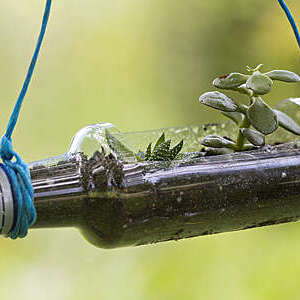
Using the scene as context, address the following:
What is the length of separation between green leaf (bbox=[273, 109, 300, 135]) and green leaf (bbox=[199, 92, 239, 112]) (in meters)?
0.08

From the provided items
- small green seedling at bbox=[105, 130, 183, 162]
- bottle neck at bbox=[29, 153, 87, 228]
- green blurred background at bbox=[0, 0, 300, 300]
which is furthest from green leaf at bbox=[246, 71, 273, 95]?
green blurred background at bbox=[0, 0, 300, 300]

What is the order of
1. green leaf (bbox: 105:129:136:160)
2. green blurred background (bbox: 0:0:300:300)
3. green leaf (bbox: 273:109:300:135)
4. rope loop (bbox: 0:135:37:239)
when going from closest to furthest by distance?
rope loop (bbox: 0:135:37:239)
green leaf (bbox: 105:129:136:160)
green leaf (bbox: 273:109:300:135)
green blurred background (bbox: 0:0:300:300)

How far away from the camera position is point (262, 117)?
62 centimetres

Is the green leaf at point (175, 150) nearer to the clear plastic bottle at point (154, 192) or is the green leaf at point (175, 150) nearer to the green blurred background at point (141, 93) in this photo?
the clear plastic bottle at point (154, 192)

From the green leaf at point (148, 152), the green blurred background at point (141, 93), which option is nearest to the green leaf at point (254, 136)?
the green leaf at point (148, 152)

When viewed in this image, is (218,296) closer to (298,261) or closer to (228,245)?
(228,245)

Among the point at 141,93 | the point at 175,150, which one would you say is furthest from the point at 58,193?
the point at 141,93

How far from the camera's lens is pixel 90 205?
1.64ft

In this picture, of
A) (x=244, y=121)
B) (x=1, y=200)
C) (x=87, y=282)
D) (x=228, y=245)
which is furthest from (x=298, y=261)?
(x=1, y=200)

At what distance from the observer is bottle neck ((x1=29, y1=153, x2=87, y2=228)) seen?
18.9 inches

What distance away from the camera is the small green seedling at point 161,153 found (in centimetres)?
58

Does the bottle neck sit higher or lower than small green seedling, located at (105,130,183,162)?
lower

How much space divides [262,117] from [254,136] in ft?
0.08

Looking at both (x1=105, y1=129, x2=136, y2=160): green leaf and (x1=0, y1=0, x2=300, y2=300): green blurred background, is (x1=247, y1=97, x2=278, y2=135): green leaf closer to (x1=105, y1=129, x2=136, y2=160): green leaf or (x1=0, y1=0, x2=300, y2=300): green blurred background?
(x1=105, y1=129, x2=136, y2=160): green leaf
